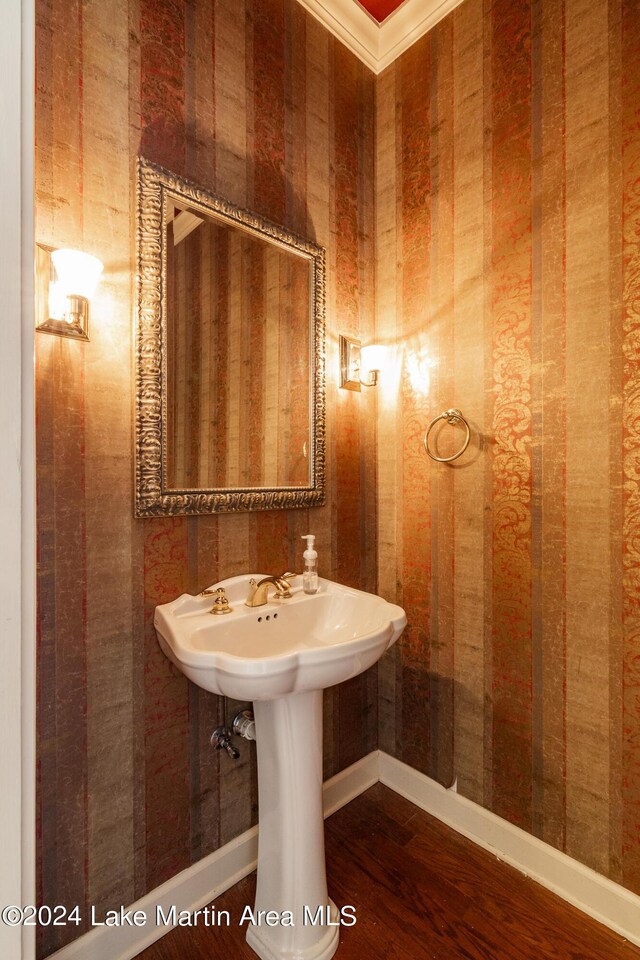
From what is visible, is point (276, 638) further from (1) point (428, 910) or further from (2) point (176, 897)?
(1) point (428, 910)

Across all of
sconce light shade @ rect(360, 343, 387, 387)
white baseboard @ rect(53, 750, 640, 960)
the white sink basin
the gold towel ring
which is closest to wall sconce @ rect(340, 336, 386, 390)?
sconce light shade @ rect(360, 343, 387, 387)

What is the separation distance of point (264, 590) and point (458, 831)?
3.79 ft

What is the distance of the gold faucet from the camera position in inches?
52.0

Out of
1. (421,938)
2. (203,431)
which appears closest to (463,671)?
(421,938)

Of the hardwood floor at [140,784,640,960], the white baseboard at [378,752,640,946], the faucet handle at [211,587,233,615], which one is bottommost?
the hardwood floor at [140,784,640,960]

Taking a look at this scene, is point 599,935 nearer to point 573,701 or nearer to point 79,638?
point 573,701

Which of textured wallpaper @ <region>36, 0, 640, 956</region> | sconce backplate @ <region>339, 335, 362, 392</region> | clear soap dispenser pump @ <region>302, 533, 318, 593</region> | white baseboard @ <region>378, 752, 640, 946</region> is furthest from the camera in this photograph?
sconce backplate @ <region>339, 335, 362, 392</region>

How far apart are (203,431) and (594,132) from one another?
142 cm

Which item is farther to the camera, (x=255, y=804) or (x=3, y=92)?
(x=255, y=804)

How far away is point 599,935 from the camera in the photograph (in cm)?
122

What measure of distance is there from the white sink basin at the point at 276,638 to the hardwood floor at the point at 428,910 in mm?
753

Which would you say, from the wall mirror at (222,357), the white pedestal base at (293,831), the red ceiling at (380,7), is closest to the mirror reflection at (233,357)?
the wall mirror at (222,357)

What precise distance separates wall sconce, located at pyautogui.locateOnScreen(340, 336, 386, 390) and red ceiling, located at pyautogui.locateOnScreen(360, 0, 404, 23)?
1254 millimetres

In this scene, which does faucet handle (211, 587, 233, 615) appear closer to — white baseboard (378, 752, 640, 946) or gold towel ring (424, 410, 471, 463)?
gold towel ring (424, 410, 471, 463)
